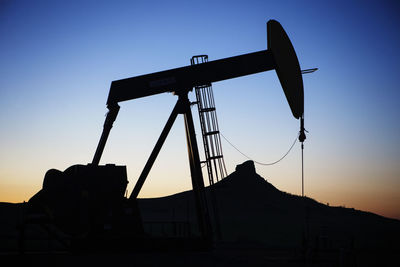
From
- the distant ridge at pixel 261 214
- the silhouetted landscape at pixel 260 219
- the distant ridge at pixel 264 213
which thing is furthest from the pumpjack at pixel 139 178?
the distant ridge at pixel 264 213

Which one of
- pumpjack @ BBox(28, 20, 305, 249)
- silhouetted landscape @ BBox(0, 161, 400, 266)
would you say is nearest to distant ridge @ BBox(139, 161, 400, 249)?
silhouetted landscape @ BBox(0, 161, 400, 266)

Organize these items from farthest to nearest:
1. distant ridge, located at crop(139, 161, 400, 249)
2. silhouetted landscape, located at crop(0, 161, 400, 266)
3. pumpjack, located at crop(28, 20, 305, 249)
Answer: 1. distant ridge, located at crop(139, 161, 400, 249)
2. silhouetted landscape, located at crop(0, 161, 400, 266)
3. pumpjack, located at crop(28, 20, 305, 249)

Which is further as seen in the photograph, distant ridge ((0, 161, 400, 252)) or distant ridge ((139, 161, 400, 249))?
distant ridge ((139, 161, 400, 249))

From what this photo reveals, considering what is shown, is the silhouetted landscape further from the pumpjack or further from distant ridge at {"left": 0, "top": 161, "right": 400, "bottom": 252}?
the pumpjack

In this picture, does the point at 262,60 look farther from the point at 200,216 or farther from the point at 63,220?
the point at 63,220

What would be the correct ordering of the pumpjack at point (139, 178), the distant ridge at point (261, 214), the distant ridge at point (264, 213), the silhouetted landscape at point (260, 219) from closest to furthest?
the pumpjack at point (139, 178), the silhouetted landscape at point (260, 219), the distant ridge at point (261, 214), the distant ridge at point (264, 213)

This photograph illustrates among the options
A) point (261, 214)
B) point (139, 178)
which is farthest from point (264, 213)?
point (139, 178)

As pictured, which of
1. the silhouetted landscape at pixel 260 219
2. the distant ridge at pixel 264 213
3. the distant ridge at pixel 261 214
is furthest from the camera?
the distant ridge at pixel 264 213

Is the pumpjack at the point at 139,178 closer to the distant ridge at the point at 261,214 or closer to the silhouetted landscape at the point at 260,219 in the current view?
the silhouetted landscape at the point at 260,219

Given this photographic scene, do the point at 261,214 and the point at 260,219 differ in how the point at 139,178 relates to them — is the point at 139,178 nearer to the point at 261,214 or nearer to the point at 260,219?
the point at 260,219

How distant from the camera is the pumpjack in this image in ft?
34.7

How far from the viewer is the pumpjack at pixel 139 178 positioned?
10.6 m

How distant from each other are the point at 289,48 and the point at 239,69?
4.92 feet

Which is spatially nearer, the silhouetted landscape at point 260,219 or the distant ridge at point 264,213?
the silhouetted landscape at point 260,219
